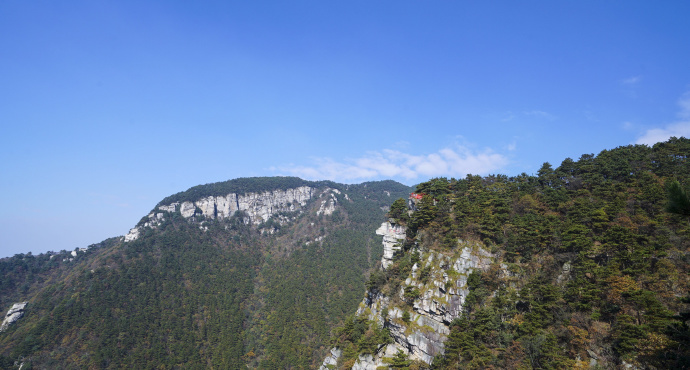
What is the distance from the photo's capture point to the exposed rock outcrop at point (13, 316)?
77938mm

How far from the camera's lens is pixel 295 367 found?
243 ft

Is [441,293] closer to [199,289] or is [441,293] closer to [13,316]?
[199,289]

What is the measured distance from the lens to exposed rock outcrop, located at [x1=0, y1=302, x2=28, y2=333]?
256 feet

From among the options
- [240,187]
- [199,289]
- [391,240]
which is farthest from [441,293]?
[240,187]

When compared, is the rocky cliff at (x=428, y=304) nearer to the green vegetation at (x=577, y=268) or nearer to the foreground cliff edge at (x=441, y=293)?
the foreground cliff edge at (x=441, y=293)

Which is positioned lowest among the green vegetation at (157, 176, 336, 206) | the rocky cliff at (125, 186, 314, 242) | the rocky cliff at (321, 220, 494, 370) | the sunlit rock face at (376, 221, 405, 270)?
the rocky cliff at (321, 220, 494, 370)

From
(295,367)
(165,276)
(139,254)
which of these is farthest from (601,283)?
(139,254)

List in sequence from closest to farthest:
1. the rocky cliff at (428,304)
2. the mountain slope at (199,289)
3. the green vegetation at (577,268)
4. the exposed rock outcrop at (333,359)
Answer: the green vegetation at (577,268) → the rocky cliff at (428,304) → the exposed rock outcrop at (333,359) → the mountain slope at (199,289)

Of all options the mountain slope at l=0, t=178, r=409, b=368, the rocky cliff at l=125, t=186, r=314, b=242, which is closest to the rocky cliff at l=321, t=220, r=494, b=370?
the mountain slope at l=0, t=178, r=409, b=368

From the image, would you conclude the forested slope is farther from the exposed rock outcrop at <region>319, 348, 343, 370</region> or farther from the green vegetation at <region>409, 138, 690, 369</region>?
the exposed rock outcrop at <region>319, 348, 343, 370</region>

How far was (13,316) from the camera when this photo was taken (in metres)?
79.0

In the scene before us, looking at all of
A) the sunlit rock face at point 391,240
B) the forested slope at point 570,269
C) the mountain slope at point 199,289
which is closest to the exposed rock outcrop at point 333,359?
the forested slope at point 570,269

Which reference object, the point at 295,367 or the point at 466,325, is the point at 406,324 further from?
the point at 295,367

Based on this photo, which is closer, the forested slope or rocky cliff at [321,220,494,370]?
the forested slope
